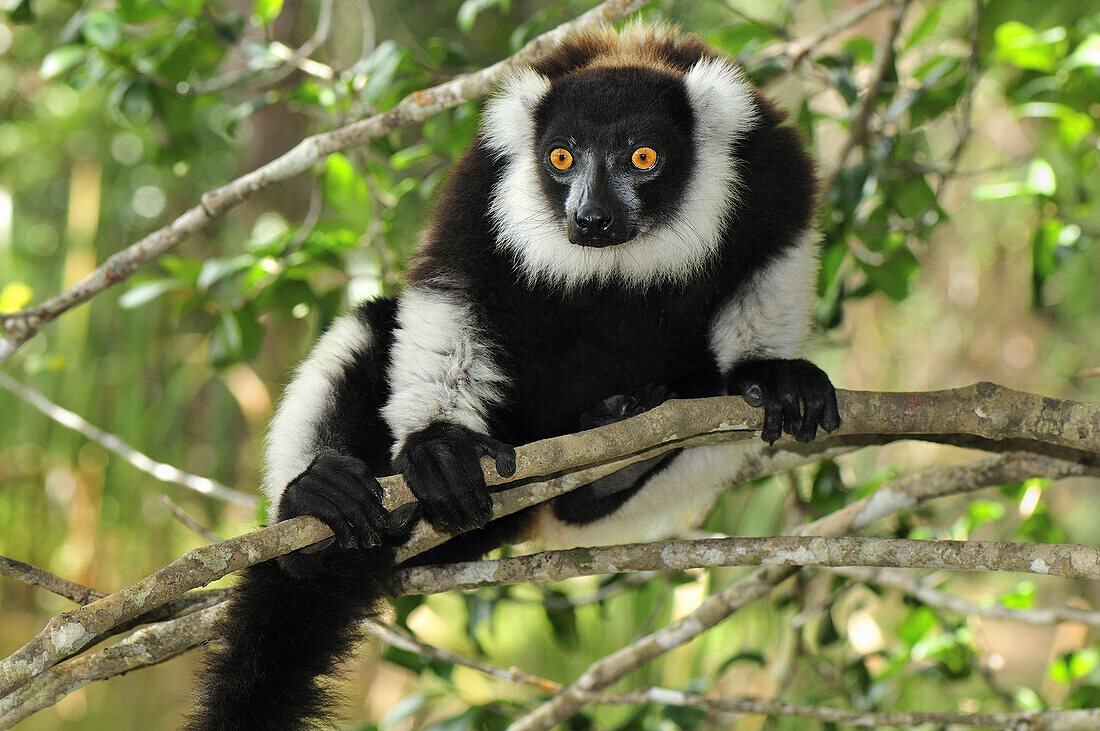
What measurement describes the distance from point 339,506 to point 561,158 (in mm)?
1102

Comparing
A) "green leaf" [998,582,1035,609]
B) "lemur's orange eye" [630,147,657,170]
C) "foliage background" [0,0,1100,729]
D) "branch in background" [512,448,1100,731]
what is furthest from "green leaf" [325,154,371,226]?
"green leaf" [998,582,1035,609]

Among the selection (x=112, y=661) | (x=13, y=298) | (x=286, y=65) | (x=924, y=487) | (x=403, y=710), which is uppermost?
(x=286, y=65)

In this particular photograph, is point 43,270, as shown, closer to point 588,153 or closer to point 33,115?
point 33,115

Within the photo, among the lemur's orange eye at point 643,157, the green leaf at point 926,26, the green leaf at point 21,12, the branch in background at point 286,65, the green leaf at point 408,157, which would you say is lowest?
the lemur's orange eye at point 643,157

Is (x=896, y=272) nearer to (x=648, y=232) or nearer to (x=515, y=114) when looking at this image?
(x=648, y=232)

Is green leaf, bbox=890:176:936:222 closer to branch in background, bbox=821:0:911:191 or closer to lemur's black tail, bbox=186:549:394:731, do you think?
branch in background, bbox=821:0:911:191

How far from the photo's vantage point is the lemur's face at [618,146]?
95.3 inches

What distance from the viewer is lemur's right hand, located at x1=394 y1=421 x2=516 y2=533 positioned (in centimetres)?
201

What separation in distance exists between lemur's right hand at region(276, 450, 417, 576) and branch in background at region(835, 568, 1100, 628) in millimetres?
1411

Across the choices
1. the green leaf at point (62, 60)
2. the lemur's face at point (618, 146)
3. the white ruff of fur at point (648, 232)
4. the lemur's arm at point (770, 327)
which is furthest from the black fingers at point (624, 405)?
the green leaf at point (62, 60)

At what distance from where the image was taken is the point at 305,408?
2332 mm

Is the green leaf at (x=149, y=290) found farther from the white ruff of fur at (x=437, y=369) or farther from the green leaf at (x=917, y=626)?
the green leaf at (x=917, y=626)

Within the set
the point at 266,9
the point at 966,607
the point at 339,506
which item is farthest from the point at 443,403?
the point at 966,607

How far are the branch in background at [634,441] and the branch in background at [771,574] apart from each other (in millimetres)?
182
